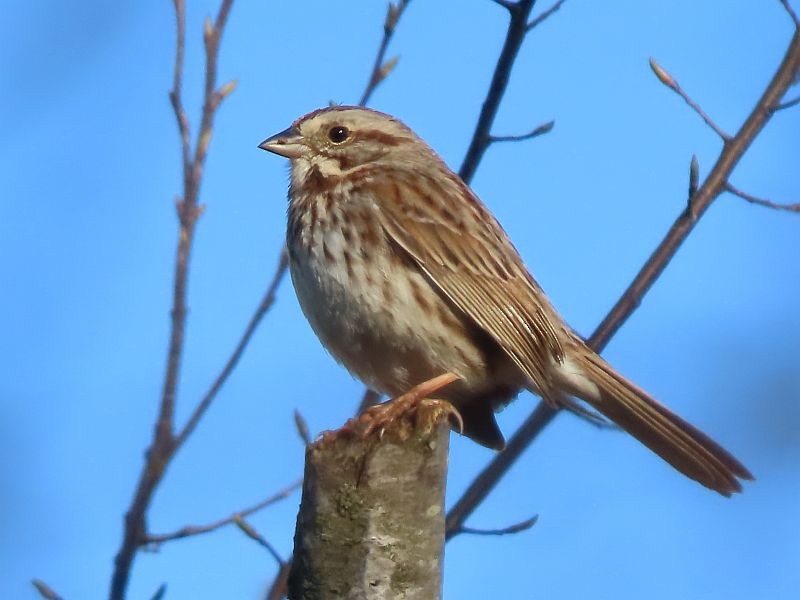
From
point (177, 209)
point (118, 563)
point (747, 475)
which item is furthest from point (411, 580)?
point (747, 475)

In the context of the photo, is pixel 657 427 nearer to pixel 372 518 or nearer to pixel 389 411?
pixel 389 411

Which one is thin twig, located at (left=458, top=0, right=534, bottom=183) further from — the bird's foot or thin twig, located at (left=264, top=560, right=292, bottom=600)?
thin twig, located at (left=264, top=560, right=292, bottom=600)

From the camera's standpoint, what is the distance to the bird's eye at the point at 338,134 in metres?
4.95

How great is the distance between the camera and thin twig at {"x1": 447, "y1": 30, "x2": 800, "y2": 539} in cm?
363

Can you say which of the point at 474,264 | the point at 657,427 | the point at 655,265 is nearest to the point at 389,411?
the point at 655,265

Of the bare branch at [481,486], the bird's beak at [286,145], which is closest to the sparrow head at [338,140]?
the bird's beak at [286,145]

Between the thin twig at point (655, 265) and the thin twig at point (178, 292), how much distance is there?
0.85 m

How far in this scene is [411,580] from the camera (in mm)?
2668

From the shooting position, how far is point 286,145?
15.9ft

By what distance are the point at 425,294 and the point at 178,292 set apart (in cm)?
125

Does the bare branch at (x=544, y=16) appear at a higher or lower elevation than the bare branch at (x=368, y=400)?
higher

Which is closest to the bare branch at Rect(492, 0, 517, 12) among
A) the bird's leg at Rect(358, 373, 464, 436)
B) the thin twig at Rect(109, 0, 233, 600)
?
the thin twig at Rect(109, 0, 233, 600)

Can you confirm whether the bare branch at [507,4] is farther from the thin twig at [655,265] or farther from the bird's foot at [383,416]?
the bird's foot at [383,416]

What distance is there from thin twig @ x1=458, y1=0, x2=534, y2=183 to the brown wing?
2.25 feet
